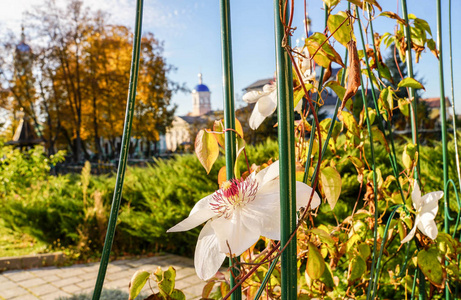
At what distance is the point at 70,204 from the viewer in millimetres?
4941

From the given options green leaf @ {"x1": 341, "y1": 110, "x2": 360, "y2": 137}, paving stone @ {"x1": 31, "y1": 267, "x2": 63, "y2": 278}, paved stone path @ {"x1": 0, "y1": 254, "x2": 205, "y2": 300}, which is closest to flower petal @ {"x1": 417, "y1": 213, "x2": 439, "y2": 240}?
green leaf @ {"x1": 341, "y1": 110, "x2": 360, "y2": 137}

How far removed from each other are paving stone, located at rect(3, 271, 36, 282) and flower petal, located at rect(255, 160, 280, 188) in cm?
400

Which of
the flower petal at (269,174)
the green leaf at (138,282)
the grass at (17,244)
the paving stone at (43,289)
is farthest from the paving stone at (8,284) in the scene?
the flower petal at (269,174)

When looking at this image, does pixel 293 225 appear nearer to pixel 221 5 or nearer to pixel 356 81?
pixel 356 81

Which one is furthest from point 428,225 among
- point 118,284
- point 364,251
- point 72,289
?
point 72,289

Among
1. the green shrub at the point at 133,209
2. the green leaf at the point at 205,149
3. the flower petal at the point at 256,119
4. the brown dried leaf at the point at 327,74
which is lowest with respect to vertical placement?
the green shrub at the point at 133,209

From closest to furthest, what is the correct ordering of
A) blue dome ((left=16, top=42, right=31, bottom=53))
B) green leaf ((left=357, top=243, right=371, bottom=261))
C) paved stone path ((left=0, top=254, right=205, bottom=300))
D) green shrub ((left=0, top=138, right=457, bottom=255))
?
green leaf ((left=357, top=243, right=371, bottom=261)), paved stone path ((left=0, top=254, right=205, bottom=300)), green shrub ((left=0, top=138, right=457, bottom=255)), blue dome ((left=16, top=42, right=31, bottom=53))

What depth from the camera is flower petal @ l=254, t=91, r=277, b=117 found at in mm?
685

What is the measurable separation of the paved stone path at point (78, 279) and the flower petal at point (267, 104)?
2.59m

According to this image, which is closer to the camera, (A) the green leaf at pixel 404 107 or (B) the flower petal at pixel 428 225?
(B) the flower petal at pixel 428 225

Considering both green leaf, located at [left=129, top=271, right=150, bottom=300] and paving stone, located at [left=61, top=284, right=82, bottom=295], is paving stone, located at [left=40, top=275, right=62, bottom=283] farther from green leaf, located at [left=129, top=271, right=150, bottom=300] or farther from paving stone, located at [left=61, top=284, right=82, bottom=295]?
green leaf, located at [left=129, top=271, right=150, bottom=300]

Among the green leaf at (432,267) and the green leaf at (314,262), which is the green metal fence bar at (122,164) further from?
the green leaf at (432,267)

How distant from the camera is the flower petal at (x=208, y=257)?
1.66 feet

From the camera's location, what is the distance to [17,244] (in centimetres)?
504
